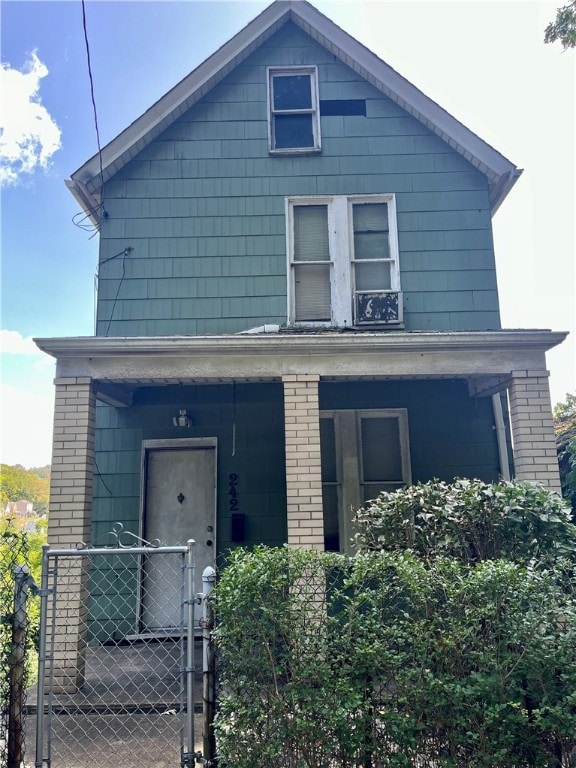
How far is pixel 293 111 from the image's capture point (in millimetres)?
8188

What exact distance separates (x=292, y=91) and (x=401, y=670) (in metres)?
8.03

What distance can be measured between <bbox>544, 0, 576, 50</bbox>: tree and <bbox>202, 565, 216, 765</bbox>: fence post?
880cm

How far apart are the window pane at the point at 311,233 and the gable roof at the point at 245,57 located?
82.1 inches

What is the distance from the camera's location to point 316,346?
5.82 m

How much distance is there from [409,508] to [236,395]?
380 cm

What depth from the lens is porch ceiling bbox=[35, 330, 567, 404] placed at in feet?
18.9

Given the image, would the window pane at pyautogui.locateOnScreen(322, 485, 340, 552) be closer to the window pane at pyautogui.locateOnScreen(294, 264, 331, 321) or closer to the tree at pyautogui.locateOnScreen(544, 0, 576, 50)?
the window pane at pyautogui.locateOnScreen(294, 264, 331, 321)

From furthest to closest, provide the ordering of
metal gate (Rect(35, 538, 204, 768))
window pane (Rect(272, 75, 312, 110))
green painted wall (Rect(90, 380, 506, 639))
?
1. window pane (Rect(272, 75, 312, 110))
2. green painted wall (Rect(90, 380, 506, 639))
3. metal gate (Rect(35, 538, 204, 768))

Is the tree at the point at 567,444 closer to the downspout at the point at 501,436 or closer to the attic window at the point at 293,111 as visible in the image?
the downspout at the point at 501,436

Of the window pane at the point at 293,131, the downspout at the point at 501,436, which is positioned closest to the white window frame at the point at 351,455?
the downspout at the point at 501,436

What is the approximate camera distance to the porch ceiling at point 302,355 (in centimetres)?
Result: 577

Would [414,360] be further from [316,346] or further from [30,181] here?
[30,181]

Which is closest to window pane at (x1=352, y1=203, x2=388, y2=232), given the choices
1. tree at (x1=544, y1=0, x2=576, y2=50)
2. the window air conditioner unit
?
the window air conditioner unit

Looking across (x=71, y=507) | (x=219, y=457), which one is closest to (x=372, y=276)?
(x=219, y=457)
